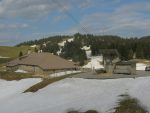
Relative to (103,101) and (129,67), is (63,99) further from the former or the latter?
(129,67)

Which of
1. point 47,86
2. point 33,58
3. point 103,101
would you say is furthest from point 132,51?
point 103,101

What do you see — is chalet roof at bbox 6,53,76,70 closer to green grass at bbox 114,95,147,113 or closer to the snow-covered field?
the snow-covered field

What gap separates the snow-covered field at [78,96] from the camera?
31.3 m

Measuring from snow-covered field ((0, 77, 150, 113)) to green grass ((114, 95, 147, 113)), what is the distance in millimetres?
459

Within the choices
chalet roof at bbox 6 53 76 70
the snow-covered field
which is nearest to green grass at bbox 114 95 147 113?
the snow-covered field

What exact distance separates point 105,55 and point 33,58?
44478 mm

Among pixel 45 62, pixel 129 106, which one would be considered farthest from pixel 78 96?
pixel 45 62

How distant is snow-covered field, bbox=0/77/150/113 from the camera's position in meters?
31.3

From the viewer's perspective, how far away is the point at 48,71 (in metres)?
92.3

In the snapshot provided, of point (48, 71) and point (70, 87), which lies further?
point (48, 71)

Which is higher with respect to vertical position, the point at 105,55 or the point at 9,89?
the point at 105,55

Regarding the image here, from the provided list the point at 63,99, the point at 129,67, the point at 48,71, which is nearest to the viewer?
the point at 63,99

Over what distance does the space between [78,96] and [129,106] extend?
8621mm

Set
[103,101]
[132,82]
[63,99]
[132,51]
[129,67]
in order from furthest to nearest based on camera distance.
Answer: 1. [132,51]
2. [129,67]
3. [132,82]
4. [63,99]
5. [103,101]
